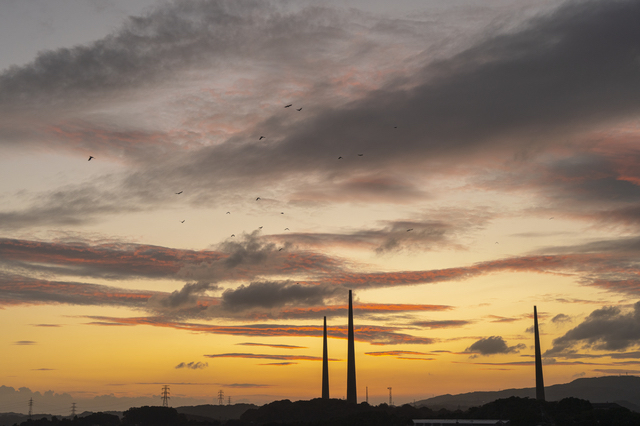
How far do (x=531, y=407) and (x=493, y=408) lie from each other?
12773 millimetres

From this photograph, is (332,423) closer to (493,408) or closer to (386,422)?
(386,422)

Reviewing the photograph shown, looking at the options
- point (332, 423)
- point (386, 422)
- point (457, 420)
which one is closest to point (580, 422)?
point (457, 420)

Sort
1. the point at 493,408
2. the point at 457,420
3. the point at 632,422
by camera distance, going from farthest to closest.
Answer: the point at 493,408, the point at 457,420, the point at 632,422

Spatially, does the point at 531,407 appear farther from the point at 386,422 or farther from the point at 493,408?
the point at 386,422

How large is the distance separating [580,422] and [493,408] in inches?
1296

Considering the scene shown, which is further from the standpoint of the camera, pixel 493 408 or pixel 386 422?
pixel 493 408

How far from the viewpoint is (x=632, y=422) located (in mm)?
138875

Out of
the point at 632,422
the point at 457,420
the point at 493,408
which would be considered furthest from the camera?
the point at 493,408

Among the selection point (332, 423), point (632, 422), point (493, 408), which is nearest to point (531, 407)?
point (493, 408)

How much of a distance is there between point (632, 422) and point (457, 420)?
3953cm

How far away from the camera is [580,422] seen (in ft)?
479

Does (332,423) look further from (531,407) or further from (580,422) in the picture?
(580,422)

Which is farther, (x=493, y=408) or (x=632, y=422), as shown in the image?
(x=493, y=408)

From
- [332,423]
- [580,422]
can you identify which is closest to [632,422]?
[580,422]
